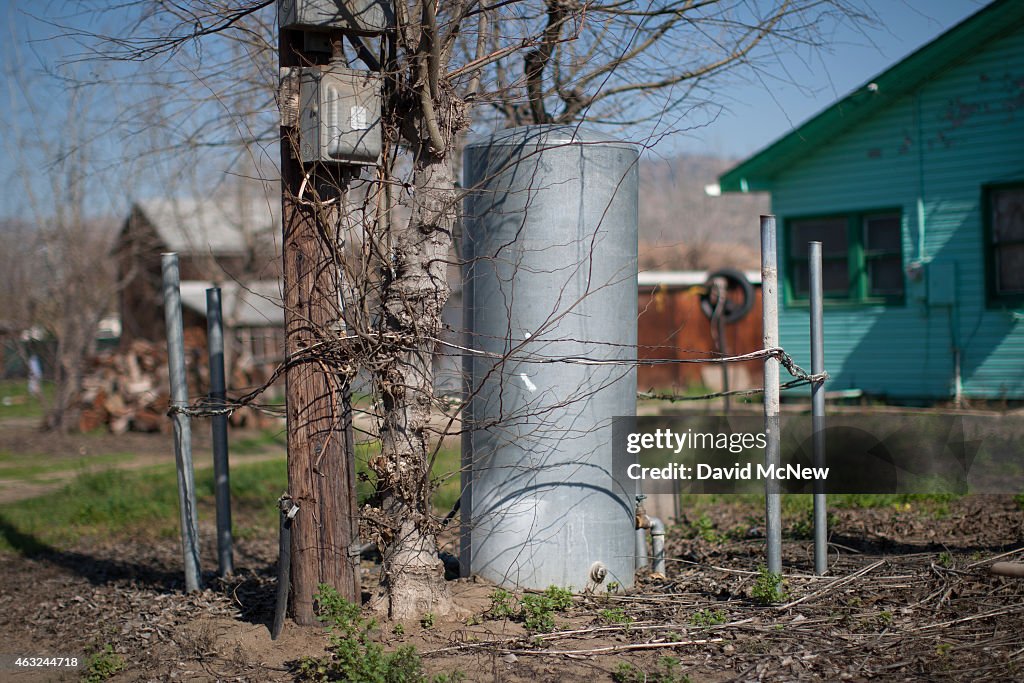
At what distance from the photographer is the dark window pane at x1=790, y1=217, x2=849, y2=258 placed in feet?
47.2

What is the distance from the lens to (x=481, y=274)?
5.55 metres

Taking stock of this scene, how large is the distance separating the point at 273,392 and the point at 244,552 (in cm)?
1687

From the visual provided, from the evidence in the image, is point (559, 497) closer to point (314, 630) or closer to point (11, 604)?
point (314, 630)

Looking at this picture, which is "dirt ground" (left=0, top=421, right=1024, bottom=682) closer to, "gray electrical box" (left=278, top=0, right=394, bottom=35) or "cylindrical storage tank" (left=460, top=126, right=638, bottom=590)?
"cylindrical storage tank" (left=460, top=126, right=638, bottom=590)

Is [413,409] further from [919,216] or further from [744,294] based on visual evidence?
[919,216]

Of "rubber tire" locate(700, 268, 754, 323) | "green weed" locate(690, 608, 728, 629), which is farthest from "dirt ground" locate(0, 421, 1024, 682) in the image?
"rubber tire" locate(700, 268, 754, 323)

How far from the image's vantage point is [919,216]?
13164 mm

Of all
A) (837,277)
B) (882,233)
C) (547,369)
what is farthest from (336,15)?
(837,277)

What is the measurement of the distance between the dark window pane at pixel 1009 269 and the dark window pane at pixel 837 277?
219 centimetres

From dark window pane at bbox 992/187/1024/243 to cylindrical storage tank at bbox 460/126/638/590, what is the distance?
30.1ft

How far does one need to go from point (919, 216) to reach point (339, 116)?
419 inches

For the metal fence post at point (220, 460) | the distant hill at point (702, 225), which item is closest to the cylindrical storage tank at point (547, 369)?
the metal fence post at point (220, 460)

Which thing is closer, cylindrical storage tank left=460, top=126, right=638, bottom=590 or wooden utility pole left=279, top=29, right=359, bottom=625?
wooden utility pole left=279, top=29, right=359, bottom=625

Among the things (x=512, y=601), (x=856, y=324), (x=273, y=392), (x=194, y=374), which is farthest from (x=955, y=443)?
(x=273, y=392)
